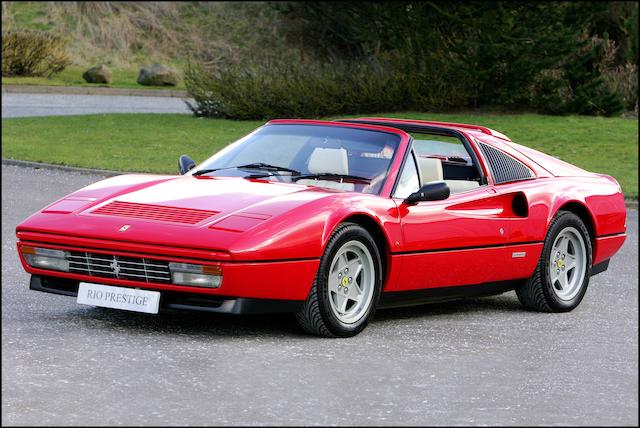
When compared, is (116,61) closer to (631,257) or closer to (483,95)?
(483,95)

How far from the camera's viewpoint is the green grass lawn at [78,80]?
147 ft

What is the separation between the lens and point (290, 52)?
54594mm

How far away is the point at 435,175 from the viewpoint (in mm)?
9289

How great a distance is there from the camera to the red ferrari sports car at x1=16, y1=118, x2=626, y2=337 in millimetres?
7582

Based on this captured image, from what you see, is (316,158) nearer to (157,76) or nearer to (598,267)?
(598,267)

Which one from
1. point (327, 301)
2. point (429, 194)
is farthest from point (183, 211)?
point (429, 194)

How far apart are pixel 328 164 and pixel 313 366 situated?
2069 mm

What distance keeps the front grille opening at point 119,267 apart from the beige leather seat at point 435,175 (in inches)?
91.2

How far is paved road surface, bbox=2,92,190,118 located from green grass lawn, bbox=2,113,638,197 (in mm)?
2682

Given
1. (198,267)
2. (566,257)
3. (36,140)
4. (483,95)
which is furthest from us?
(483,95)

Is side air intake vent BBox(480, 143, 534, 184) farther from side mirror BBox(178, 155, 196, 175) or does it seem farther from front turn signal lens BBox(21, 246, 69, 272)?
front turn signal lens BBox(21, 246, 69, 272)

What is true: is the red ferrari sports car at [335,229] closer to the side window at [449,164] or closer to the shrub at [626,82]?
the side window at [449,164]

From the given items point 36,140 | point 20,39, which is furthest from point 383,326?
point 20,39

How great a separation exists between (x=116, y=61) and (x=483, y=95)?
23.7 m
